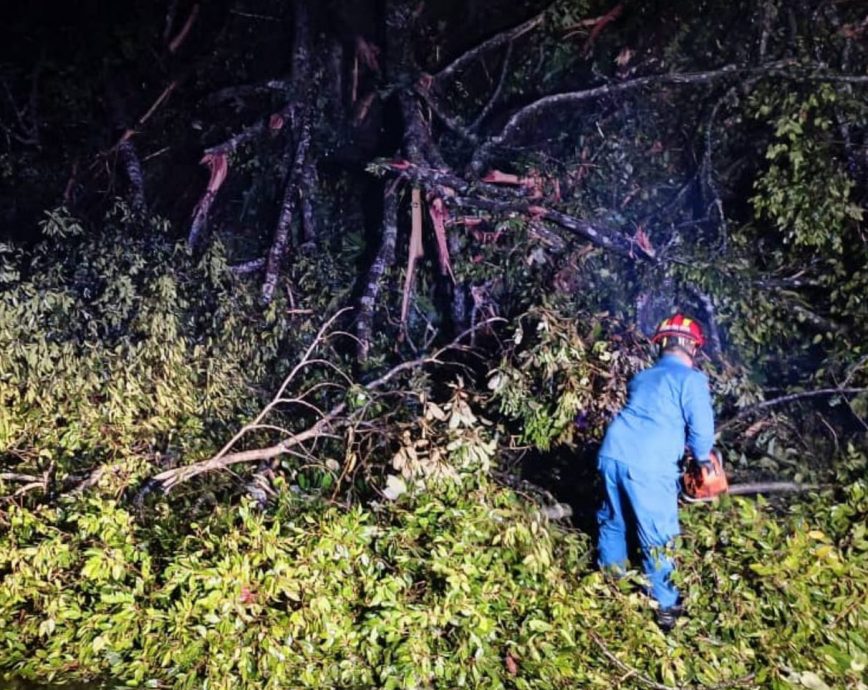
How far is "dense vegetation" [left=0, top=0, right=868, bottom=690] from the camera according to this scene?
296 centimetres

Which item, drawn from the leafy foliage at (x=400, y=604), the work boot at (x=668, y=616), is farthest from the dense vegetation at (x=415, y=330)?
the work boot at (x=668, y=616)

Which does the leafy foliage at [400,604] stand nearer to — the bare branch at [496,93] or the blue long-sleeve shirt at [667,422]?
the blue long-sleeve shirt at [667,422]

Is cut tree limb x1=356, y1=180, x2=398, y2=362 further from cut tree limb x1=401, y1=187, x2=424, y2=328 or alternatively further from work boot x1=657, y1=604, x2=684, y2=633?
work boot x1=657, y1=604, x2=684, y2=633

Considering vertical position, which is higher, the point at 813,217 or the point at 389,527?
the point at 813,217

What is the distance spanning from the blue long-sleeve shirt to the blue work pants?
0.07m

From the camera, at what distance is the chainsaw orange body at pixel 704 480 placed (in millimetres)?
3621

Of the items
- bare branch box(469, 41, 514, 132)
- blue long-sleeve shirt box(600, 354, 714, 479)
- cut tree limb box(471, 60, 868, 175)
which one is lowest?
blue long-sleeve shirt box(600, 354, 714, 479)

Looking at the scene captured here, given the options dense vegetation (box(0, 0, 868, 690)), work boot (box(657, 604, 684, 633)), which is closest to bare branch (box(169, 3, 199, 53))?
dense vegetation (box(0, 0, 868, 690))

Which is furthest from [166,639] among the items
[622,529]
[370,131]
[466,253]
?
[370,131]

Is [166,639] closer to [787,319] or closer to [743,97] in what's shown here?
[787,319]

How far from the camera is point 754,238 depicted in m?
5.66

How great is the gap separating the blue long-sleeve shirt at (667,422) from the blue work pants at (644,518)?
0.07 m

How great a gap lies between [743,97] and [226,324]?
4748 mm

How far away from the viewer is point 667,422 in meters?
3.50
